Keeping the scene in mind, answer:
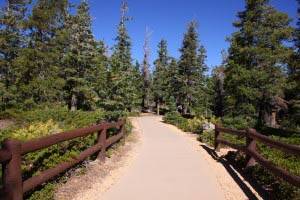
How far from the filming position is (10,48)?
106 feet

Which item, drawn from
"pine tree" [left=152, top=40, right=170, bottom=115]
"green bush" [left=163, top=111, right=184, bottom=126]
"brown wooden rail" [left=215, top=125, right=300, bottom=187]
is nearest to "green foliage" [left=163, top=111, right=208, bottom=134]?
"green bush" [left=163, top=111, right=184, bottom=126]

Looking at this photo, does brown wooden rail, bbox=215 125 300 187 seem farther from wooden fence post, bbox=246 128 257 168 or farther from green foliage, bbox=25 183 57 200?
green foliage, bbox=25 183 57 200

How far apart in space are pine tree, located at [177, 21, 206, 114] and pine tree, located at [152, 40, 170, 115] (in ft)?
27.1

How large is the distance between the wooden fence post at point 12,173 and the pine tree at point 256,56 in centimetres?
2126

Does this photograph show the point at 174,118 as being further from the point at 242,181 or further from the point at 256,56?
the point at 242,181

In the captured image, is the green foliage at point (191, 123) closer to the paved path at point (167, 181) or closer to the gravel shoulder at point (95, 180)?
the paved path at point (167, 181)

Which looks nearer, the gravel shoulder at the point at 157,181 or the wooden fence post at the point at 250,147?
the gravel shoulder at the point at 157,181

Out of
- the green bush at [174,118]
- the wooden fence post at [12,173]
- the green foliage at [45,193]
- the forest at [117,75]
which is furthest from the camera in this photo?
the green bush at [174,118]

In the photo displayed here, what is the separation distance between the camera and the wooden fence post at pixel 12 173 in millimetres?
3951

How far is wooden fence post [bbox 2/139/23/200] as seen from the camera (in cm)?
395

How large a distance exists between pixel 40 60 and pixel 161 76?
→ 1093 inches

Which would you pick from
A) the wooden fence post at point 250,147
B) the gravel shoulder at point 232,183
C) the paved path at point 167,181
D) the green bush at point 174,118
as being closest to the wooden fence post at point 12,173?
the paved path at point 167,181

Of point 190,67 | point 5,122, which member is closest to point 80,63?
point 5,122

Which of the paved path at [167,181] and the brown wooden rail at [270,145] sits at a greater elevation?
the brown wooden rail at [270,145]
